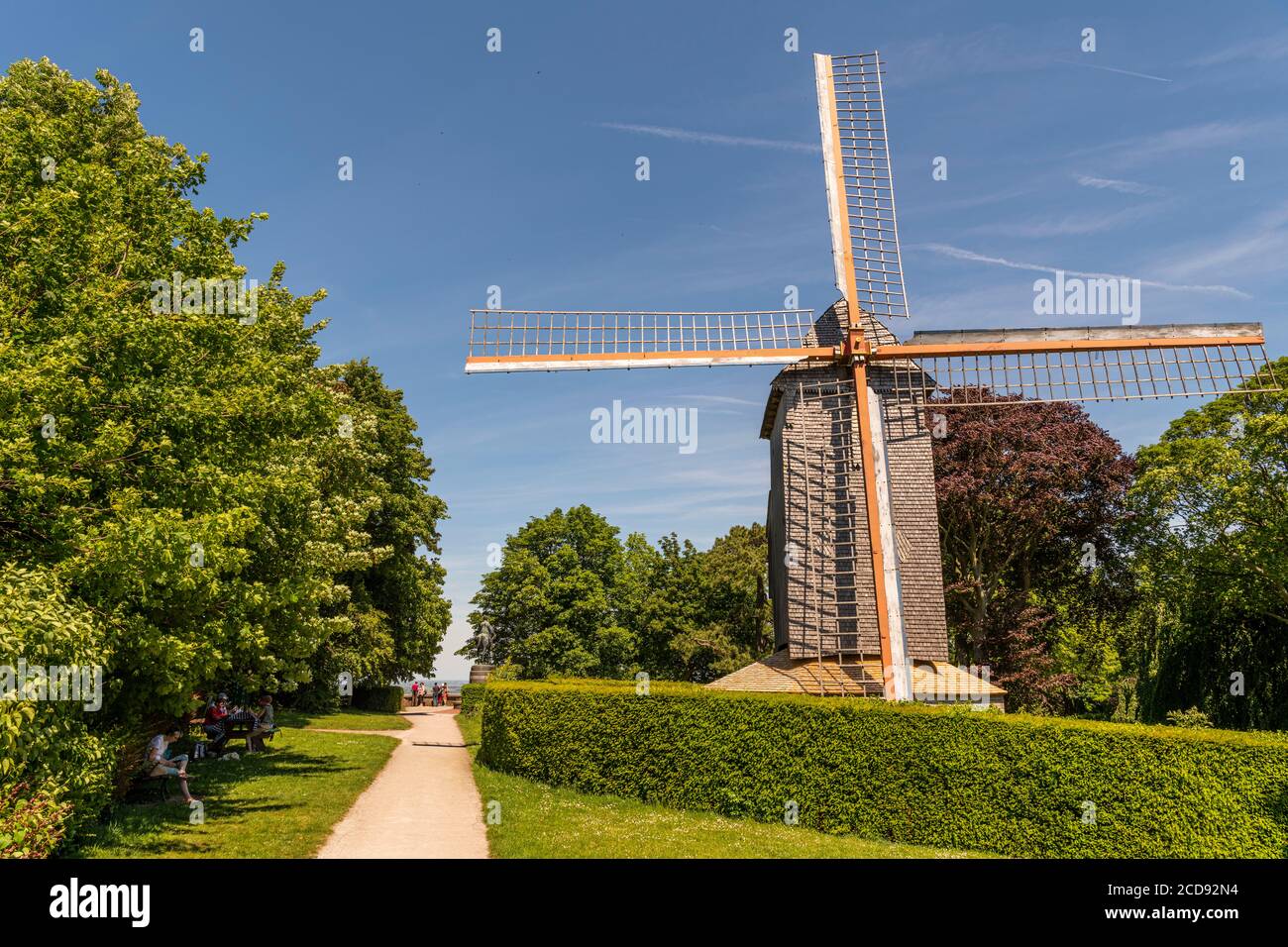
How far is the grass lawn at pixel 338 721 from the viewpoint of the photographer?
30536 millimetres

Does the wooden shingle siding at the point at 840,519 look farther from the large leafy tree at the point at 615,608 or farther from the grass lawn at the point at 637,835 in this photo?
the large leafy tree at the point at 615,608

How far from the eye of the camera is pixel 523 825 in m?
14.0

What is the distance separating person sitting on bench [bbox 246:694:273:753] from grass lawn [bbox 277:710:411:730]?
18.7 feet

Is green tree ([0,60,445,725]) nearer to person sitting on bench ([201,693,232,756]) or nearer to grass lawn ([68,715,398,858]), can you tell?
grass lawn ([68,715,398,858])

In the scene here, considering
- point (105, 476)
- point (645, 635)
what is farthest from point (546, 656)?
point (105, 476)

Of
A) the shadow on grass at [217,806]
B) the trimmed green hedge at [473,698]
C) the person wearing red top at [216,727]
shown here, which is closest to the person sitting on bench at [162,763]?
the shadow on grass at [217,806]

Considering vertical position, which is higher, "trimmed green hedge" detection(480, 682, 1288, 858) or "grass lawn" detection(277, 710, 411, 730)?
"trimmed green hedge" detection(480, 682, 1288, 858)

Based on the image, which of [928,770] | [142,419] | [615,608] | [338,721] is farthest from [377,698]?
[928,770]

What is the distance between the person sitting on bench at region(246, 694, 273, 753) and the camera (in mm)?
21547

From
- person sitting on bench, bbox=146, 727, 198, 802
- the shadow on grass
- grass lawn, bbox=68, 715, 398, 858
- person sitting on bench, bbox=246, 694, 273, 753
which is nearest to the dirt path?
grass lawn, bbox=68, 715, 398, 858

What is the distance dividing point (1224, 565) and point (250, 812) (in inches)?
1171

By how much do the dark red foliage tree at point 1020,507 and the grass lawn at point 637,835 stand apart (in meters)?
21.8
